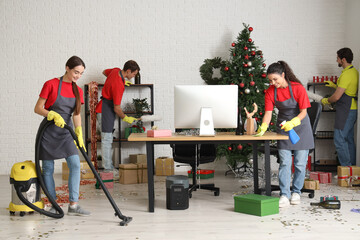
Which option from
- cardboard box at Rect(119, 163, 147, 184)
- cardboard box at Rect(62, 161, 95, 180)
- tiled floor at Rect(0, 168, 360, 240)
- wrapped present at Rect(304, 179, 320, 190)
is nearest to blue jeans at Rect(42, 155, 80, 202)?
tiled floor at Rect(0, 168, 360, 240)

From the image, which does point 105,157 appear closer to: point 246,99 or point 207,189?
point 207,189

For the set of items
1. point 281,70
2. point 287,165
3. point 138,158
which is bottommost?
point 138,158

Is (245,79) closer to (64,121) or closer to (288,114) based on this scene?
(288,114)

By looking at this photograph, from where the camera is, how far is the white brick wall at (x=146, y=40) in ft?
21.6

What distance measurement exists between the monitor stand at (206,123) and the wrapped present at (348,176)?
2.25 m

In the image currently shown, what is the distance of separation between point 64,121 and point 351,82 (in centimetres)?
403

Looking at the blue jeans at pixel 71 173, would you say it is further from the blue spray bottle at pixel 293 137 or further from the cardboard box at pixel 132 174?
the blue spray bottle at pixel 293 137

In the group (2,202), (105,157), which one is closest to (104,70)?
(105,157)

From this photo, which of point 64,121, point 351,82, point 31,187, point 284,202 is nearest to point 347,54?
point 351,82

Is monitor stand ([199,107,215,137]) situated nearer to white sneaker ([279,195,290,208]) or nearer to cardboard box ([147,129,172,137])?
cardboard box ([147,129,172,137])

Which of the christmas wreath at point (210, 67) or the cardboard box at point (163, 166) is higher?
the christmas wreath at point (210, 67)

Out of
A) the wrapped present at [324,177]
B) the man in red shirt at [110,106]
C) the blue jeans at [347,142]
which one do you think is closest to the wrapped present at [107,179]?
the man in red shirt at [110,106]

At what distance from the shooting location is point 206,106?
3973 millimetres

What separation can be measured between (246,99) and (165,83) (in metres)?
1.38
